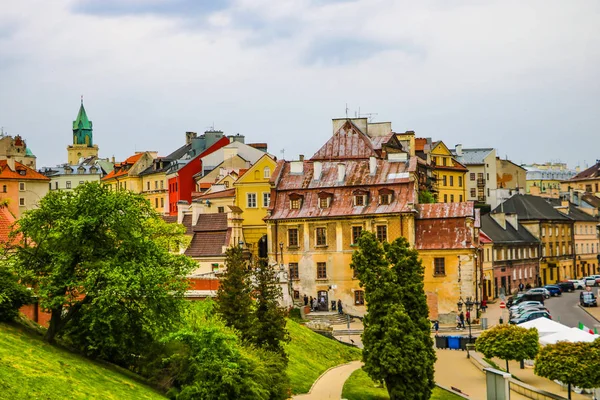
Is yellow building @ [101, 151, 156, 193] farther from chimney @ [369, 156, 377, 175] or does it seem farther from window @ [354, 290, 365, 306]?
window @ [354, 290, 365, 306]

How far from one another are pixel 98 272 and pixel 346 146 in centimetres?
5238

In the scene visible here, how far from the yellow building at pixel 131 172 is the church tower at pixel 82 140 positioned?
1988 inches

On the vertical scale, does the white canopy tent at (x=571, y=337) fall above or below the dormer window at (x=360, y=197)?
below

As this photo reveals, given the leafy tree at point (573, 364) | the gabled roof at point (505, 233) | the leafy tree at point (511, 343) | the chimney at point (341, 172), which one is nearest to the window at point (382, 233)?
the chimney at point (341, 172)

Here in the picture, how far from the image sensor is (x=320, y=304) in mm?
77062

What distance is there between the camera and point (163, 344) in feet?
123

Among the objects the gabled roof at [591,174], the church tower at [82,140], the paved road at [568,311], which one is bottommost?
the paved road at [568,311]

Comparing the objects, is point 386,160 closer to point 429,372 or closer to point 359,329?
point 359,329

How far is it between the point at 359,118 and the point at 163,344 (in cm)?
6069

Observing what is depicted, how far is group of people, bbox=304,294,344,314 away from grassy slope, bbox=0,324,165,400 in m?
40.7

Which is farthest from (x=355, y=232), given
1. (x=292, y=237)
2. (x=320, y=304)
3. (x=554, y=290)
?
(x=554, y=290)

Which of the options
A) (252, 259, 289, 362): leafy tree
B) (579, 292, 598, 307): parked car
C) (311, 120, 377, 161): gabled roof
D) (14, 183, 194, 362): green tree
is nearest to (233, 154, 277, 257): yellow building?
(311, 120, 377, 161): gabled roof

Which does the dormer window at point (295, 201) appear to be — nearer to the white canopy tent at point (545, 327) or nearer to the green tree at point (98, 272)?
the white canopy tent at point (545, 327)

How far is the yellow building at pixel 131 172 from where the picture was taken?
129m
